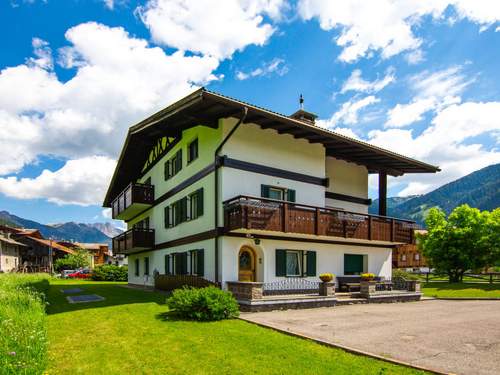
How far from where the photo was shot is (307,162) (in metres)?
20.8

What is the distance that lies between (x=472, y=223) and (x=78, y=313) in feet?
112

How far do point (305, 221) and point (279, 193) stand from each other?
87.8 inches

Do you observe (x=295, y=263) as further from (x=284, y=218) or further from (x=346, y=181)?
(x=346, y=181)

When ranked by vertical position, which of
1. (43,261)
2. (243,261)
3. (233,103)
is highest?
(233,103)

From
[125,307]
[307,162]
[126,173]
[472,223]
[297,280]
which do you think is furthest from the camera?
[472,223]

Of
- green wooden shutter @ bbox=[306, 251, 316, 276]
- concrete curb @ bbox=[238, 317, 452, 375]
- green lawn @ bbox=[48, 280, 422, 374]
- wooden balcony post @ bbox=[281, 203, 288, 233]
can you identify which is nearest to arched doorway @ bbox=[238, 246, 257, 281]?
wooden balcony post @ bbox=[281, 203, 288, 233]

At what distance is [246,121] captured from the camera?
721 inches

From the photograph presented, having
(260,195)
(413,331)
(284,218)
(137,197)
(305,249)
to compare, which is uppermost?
(137,197)

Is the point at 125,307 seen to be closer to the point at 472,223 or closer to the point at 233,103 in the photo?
the point at 233,103

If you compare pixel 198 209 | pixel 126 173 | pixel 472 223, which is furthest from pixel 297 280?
pixel 472 223

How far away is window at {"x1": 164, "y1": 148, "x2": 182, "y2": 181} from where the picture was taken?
75.2 feet

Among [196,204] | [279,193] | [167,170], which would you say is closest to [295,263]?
[279,193]

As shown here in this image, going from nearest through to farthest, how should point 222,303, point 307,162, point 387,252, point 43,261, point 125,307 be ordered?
point 222,303
point 125,307
point 307,162
point 387,252
point 43,261

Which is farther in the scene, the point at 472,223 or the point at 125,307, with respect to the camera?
the point at 472,223
